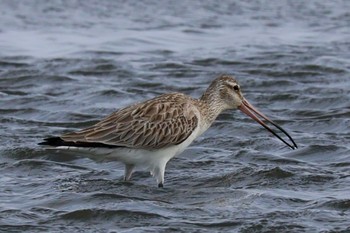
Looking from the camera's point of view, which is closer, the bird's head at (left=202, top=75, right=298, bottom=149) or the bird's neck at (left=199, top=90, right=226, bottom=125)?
the bird's neck at (left=199, top=90, right=226, bottom=125)

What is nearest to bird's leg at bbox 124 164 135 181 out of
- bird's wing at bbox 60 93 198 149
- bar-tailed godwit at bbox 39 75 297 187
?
bar-tailed godwit at bbox 39 75 297 187

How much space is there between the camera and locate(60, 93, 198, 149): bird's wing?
37.0 ft

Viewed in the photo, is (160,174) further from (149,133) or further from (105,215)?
(105,215)

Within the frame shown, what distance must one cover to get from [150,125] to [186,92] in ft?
A: 17.0

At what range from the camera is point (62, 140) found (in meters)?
10.7

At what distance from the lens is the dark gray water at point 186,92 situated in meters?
10.2

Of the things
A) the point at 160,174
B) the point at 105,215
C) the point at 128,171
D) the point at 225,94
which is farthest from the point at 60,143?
the point at 225,94

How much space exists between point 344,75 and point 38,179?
737 centimetres

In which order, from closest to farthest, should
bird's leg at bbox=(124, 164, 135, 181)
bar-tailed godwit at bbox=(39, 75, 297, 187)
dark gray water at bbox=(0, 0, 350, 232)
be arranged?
dark gray water at bbox=(0, 0, 350, 232)
bar-tailed godwit at bbox=(39, 75, 297, 187)
bird's leg at bbox=(124, 164, 135, 181)

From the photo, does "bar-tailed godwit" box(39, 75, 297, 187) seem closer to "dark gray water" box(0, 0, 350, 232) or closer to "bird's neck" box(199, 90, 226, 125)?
"bird's neck" box(199, 90, 226, 125)

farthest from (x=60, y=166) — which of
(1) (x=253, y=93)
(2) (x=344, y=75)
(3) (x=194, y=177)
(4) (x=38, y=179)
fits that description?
(2) (x=344, y=75)

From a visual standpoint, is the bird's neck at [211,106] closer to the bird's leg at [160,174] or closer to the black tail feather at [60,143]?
the bird's leg at [160,174]

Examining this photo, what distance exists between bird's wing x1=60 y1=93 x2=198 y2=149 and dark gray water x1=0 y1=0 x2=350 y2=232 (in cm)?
50

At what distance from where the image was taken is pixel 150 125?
1154 cm
